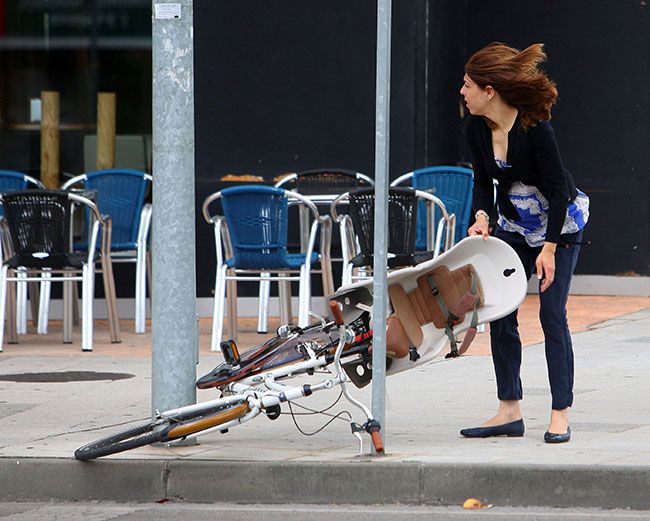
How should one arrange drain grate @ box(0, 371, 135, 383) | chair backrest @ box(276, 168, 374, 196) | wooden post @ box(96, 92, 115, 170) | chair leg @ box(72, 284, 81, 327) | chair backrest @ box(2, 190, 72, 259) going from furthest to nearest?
wooden post @ box(96, 92, 115, 170), chair leg @ box(72, 284, 81, 327), chair backrest @ box(276, 168, 374, 196), chair backrest @ box(2, 190, 72, 259), drain grate @ box(0, 371, 135, 383)

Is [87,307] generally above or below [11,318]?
above

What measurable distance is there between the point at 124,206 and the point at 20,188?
2.91 feet

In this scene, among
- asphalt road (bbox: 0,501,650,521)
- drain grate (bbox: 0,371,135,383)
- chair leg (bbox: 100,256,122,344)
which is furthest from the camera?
chair leg (bbox: 100,256,122,344)

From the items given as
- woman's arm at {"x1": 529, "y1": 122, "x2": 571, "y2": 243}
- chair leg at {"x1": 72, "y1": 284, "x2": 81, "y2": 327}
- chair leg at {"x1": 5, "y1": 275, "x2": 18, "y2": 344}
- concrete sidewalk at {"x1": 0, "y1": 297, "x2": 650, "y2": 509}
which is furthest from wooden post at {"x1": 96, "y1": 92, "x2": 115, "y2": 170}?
woman's arm at {"x1": 529, "y1": 122, "x2": 571, "y2": 243}

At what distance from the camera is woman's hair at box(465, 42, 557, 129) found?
22.7 feet

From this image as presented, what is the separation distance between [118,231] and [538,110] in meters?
5.62

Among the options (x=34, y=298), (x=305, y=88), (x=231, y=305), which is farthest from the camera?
(x=305, y=88)

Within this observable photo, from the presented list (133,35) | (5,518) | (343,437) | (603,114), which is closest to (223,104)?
(133,35)

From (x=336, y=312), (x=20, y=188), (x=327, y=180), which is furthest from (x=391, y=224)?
(x=336, y=312)

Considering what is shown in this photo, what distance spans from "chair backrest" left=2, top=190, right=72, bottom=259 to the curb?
3.97 m

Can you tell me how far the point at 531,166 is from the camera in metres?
6.95

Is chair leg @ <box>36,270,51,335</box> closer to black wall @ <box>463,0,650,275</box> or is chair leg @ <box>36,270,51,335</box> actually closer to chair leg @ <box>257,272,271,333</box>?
chair leg @ <box>257,272,271,333</box>

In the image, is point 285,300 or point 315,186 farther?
point 315,186

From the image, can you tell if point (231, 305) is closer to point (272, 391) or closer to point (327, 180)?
point (327, 180)
